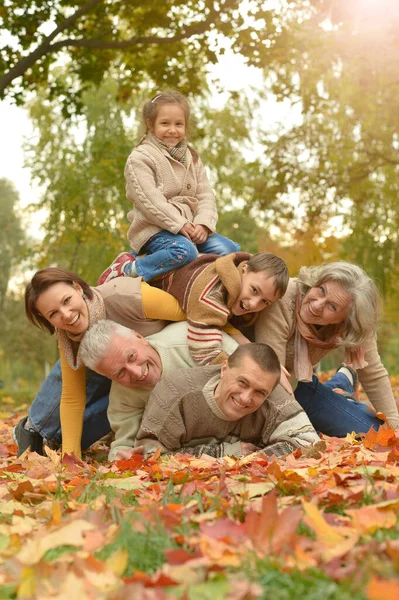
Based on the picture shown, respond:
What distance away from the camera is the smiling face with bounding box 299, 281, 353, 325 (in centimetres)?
441

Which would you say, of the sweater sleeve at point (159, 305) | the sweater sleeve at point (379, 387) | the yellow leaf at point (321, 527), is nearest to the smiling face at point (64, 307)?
the sweater sleeve at point (159, 305)

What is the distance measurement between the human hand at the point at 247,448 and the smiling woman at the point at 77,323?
0.90m

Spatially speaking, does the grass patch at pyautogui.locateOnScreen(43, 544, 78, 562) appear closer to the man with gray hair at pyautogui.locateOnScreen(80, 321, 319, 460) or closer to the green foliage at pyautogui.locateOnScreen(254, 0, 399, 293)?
the man with gray hair at pyautogui.locateOnScreen(80, 321, 319, 460)

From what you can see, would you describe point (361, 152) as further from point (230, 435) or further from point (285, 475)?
point (285, 475)

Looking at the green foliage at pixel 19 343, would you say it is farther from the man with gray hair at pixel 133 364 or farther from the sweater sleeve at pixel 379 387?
the man with gray hair at pixel 133 364

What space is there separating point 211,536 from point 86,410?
2984mm

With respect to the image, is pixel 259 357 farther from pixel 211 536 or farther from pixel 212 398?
pixel 211 536

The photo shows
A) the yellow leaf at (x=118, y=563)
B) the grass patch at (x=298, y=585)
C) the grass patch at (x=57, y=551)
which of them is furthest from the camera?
the grass patch at (x=57, y=551)

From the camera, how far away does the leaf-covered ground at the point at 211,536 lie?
68.3 inches

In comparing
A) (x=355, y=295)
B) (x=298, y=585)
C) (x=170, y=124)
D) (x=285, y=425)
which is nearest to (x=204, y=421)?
(x=285, y=425)

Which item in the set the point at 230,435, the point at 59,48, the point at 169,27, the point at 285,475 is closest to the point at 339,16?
the point at 169,27

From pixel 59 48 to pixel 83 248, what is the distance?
810cm

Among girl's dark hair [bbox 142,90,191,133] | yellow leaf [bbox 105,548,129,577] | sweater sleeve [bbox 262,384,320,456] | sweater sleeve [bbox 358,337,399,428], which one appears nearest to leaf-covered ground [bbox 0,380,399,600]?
yellow leaf [bbox 105,548,129,577]

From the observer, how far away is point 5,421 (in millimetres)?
8352
